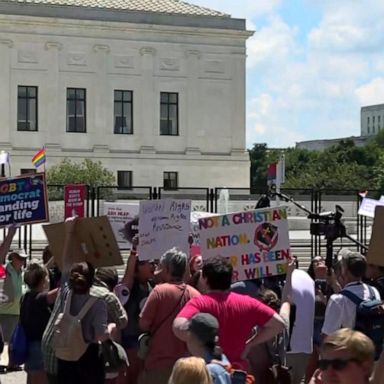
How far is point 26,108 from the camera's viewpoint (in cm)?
6009

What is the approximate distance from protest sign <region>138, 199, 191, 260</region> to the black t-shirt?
183 cm

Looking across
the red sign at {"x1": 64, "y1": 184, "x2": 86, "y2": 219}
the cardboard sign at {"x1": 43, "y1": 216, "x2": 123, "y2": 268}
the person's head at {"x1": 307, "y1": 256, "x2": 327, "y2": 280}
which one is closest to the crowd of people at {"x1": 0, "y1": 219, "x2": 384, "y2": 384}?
the cardboard sign at {"x1": 43, "y1": 216, "x2": 123, "y2": 268}

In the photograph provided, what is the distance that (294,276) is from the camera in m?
9.18

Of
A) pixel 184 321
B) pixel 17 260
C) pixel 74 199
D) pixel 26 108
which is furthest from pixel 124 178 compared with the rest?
pixel 184 321

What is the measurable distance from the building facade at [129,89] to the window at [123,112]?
0.06 m

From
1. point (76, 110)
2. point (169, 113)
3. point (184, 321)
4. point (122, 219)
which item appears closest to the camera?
point (184, 321)

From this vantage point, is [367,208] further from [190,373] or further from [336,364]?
[336,364]

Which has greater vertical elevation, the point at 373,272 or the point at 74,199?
the point at 74,199

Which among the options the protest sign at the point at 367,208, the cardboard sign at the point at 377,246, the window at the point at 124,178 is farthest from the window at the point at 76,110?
the cardboard sign at the point at 377,246

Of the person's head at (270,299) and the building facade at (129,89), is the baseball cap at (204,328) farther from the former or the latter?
the building facade at (129,89)

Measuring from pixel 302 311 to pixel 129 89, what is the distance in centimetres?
5352

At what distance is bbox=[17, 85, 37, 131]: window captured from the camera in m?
59.8

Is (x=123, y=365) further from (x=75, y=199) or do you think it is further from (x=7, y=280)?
(x=75, y=199)

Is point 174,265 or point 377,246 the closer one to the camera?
point 174,265
